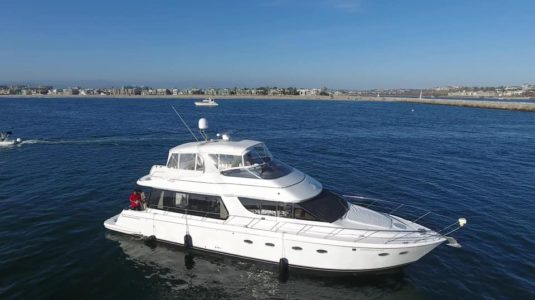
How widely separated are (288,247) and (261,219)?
1.51m

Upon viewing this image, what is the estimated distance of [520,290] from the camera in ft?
40.5

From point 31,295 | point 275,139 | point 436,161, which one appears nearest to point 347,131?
point 275,139

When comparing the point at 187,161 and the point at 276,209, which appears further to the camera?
the point at 187,161

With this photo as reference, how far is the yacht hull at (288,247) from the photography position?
1176 centimetres

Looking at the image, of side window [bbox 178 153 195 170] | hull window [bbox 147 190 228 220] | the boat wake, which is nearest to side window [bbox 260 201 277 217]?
hull window [bbox 147 190 228 220]

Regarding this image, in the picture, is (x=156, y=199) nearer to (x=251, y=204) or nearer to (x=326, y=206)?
(x=251, y=204)

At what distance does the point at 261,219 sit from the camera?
1300 cm

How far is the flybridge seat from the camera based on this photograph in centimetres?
1421

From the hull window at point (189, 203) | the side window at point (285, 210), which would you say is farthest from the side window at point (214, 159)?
the side window at point (285, 210)

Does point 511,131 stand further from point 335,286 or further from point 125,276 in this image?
point 125,276

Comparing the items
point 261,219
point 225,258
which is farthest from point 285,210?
point 225,258

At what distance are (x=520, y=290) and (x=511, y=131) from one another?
2278 inches

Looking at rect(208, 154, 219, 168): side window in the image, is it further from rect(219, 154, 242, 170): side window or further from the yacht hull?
the yacht hull

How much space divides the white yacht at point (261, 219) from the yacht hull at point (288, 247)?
0.04 meters
